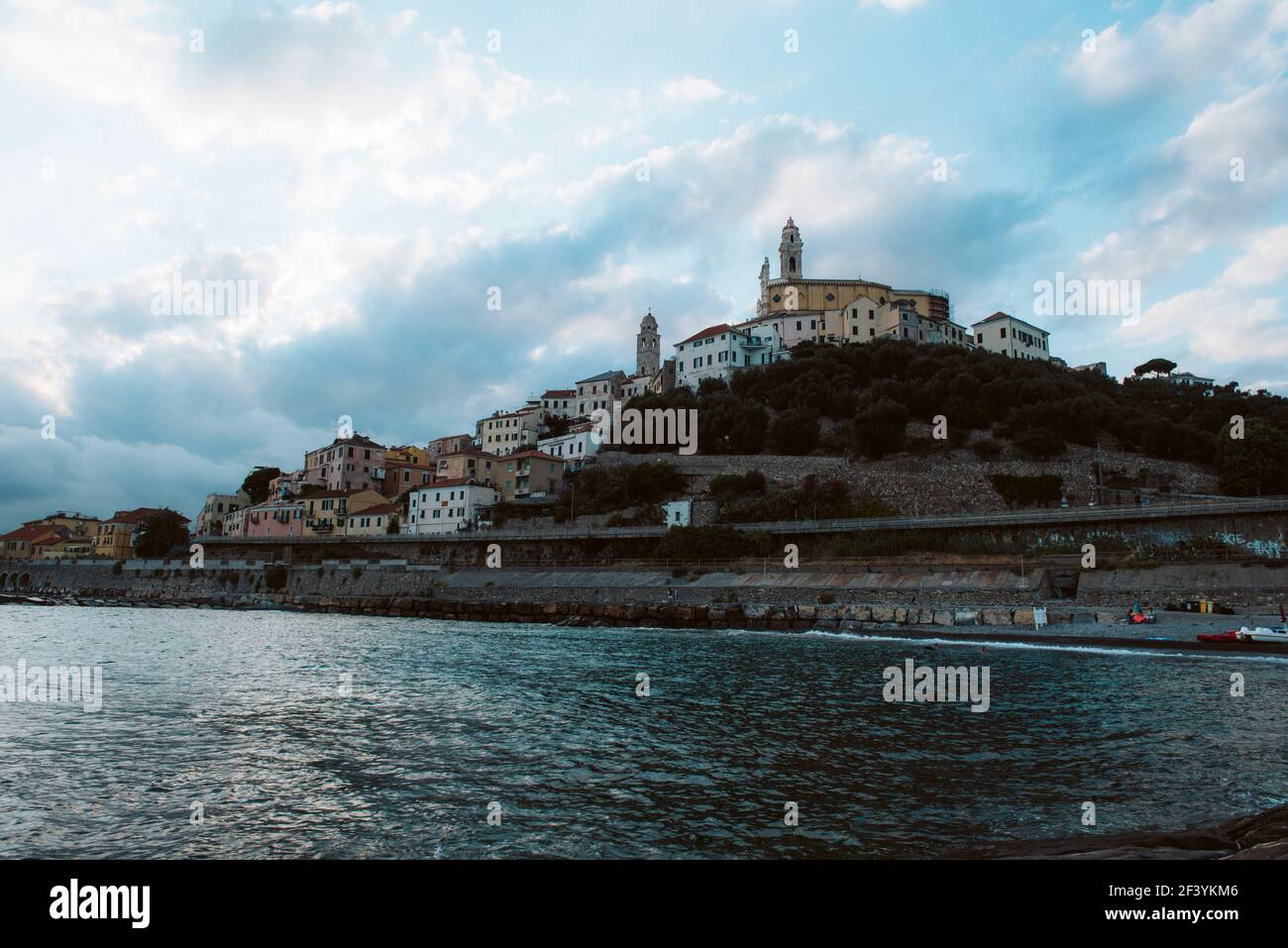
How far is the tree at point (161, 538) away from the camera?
81938 millimetres

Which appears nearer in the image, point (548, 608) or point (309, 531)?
point (548, 608)

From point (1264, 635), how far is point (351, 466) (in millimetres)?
92580

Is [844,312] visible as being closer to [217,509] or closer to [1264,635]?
[1264,635]

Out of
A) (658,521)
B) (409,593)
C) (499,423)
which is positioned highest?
(499,423)

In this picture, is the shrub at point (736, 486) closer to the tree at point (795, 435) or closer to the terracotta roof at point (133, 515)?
the tree at point (795, 435)

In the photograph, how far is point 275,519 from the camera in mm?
86750

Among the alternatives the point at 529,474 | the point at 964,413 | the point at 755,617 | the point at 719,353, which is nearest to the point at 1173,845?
the point at 755,617

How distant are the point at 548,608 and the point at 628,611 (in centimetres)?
610

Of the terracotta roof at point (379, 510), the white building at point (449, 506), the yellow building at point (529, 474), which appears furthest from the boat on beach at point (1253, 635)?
the terracotta roof at point (379, 510)

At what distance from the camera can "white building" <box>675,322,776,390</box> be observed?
9144cm

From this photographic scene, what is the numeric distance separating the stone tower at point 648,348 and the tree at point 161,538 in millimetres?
64166

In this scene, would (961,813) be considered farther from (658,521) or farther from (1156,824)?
(658,521)

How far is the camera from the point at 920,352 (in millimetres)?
82188
